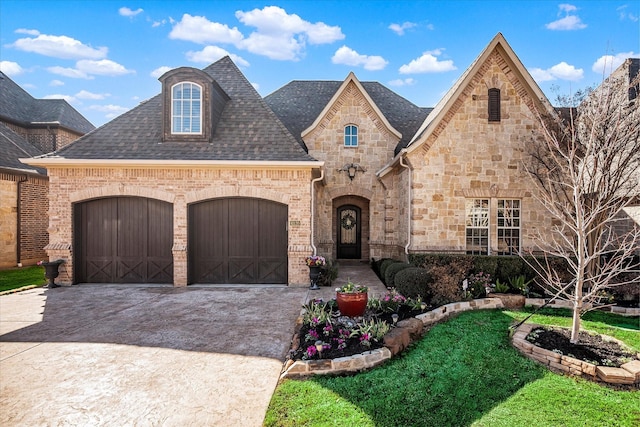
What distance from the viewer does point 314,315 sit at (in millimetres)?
6238

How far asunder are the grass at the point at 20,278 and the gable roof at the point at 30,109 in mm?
11600

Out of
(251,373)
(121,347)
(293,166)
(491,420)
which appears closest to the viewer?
(491,420)

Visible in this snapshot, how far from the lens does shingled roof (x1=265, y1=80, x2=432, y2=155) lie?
16391 mm

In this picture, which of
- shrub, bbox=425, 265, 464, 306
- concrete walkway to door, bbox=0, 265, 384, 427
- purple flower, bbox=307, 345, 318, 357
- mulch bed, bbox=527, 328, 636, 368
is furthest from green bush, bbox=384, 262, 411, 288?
purple flower, bbox=307, 345, 318, 357

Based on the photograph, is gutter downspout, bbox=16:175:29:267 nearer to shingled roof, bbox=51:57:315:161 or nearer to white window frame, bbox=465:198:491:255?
shingled roof, bbox=51:57:315:161

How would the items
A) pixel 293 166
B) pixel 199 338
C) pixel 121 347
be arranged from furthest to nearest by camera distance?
pixel 293 166
pixel 199 338
pixel 121 347

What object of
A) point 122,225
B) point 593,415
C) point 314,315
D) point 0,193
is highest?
point 0,193

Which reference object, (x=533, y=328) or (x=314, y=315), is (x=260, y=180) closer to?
(x=314, y=315)

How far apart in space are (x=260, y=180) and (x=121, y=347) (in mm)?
6323

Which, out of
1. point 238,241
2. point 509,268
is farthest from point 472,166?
point 238,241

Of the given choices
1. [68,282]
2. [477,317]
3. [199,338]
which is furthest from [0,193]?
[477,317]

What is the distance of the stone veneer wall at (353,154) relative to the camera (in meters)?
14.6

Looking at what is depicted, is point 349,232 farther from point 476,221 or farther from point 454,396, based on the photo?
point 454,396

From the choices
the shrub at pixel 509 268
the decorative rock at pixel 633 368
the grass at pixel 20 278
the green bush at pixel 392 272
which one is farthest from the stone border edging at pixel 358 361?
the grass at pixel 20 278
